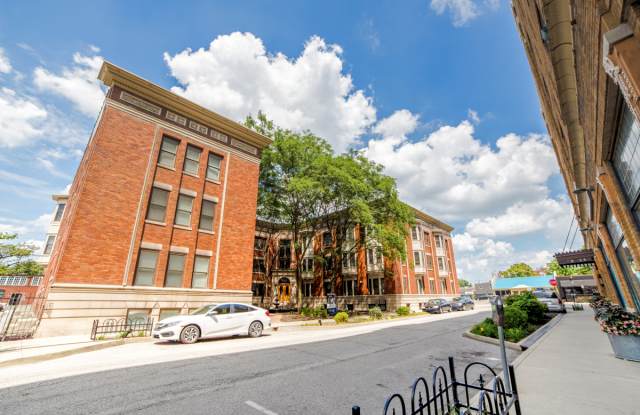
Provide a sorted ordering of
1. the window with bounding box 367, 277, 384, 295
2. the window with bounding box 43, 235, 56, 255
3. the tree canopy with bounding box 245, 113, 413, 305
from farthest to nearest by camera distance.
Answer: the window with bounding box 43, 235, 56, 255, the window with bounding box 367, 277, 384, 295, the tree canopy with bounding box 245, 113, 413, 305

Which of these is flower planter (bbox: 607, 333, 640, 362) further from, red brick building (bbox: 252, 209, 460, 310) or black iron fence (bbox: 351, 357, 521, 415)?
red brick building (bbox: 252, 209, 460, 310)

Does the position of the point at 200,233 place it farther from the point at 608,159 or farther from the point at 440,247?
the point at 440,247

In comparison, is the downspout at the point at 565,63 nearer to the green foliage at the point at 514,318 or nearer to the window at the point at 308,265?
the green foliage at the point at 514,318

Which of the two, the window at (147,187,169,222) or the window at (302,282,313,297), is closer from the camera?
the window at (147,187,169,222)

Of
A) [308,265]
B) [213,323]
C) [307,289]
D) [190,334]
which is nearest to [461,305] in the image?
[307,289]

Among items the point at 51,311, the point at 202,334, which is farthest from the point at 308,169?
the point at 51,311

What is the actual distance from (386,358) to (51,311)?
15.0m

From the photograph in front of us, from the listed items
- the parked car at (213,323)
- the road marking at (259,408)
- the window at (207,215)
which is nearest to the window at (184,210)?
the window at (207,215)

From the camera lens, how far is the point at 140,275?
15812mm

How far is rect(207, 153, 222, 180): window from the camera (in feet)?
65.8

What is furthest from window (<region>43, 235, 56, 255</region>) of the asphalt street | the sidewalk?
the sidewalk

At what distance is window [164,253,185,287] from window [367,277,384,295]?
2509 cm

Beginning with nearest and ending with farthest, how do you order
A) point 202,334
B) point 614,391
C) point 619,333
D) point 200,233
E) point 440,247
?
point 614,391 → point 619,333 → point 202,334 → point 200,233 → point 440,247

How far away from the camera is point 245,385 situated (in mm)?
5934
